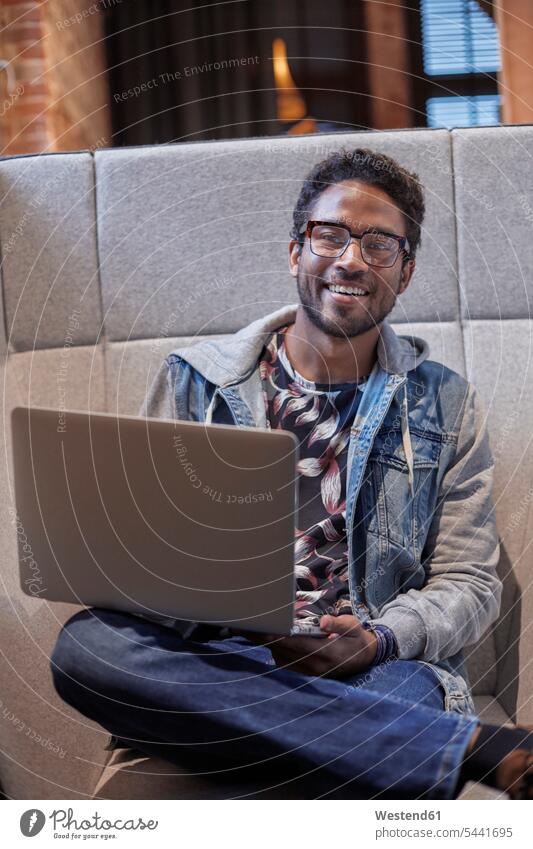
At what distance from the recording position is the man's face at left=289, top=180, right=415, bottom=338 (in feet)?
4.49

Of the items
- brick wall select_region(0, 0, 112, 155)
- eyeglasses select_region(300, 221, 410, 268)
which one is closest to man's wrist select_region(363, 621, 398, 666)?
eyeglasses select_region(300, 221, 410, 268)

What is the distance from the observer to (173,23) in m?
2.60

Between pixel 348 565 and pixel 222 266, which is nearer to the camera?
pixel 348 565

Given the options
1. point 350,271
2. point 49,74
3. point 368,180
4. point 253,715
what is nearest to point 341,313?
point 350,271

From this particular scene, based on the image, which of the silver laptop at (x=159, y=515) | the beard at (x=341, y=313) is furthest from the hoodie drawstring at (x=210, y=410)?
the silver laptop at (x=159, y=515)

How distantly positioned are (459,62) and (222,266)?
4.24 ft

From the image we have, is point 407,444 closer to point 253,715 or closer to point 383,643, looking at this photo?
point 383,643

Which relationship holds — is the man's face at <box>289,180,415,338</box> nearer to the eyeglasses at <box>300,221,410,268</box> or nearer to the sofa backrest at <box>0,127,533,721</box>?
the eyeglasses at <box>300,221,410,268</box>

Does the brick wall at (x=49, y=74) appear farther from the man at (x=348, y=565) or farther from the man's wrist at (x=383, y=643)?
the man's wrist at (x=383, y=643)

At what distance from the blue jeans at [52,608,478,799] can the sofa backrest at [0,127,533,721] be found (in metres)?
0.41

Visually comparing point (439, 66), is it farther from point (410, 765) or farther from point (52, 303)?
point (410, 765)

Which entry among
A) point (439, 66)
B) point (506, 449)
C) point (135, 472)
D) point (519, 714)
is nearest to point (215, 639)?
point (135, 472)

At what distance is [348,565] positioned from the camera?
1.31 m

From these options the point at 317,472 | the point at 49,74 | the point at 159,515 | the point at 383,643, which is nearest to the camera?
the point at 159,515
